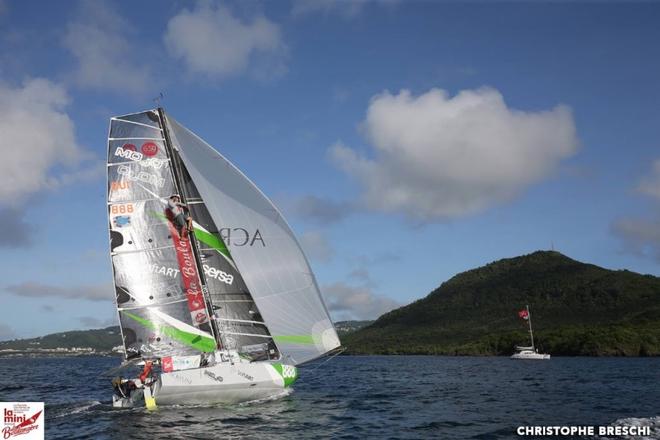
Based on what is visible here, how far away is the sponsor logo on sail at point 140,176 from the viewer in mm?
27672

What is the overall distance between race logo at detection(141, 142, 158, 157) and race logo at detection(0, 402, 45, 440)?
19660mm

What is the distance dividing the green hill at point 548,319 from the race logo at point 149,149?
81.2 m

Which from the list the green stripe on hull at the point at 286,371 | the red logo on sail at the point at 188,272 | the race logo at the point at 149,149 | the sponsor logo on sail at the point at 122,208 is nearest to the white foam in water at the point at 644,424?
the green stripe on hull at the point at 286,371

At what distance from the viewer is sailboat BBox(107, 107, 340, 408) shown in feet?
89.8

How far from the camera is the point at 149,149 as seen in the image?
92.3 feet

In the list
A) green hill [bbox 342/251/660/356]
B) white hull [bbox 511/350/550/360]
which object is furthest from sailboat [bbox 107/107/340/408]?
green hill [bbox 342/251/660/356]

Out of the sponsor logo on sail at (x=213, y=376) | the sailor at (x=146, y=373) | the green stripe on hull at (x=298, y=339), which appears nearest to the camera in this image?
the sponsor logo on sail at (x=213, y=376)

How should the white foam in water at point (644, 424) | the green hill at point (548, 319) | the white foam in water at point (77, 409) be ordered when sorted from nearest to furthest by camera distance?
1. the white foam in water at point (644, 424)
2. the white foam in water at point (77, 409)
3. the green hill at point (548, 319)

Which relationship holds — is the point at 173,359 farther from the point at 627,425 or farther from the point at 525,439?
the point at 627,425

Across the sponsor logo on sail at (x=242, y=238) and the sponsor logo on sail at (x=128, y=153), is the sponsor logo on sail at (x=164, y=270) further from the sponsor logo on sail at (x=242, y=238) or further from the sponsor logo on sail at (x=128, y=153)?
the sponsor logo on sail at (x=128, y=153)

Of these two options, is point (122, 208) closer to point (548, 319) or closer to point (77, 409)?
point (77, 409)

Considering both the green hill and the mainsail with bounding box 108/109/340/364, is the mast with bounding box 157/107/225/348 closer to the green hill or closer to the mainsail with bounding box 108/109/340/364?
the mainsail with bounding box 108/109/340/364

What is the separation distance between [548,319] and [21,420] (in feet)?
485

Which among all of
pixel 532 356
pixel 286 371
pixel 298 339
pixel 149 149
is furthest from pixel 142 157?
pixel 532 356
